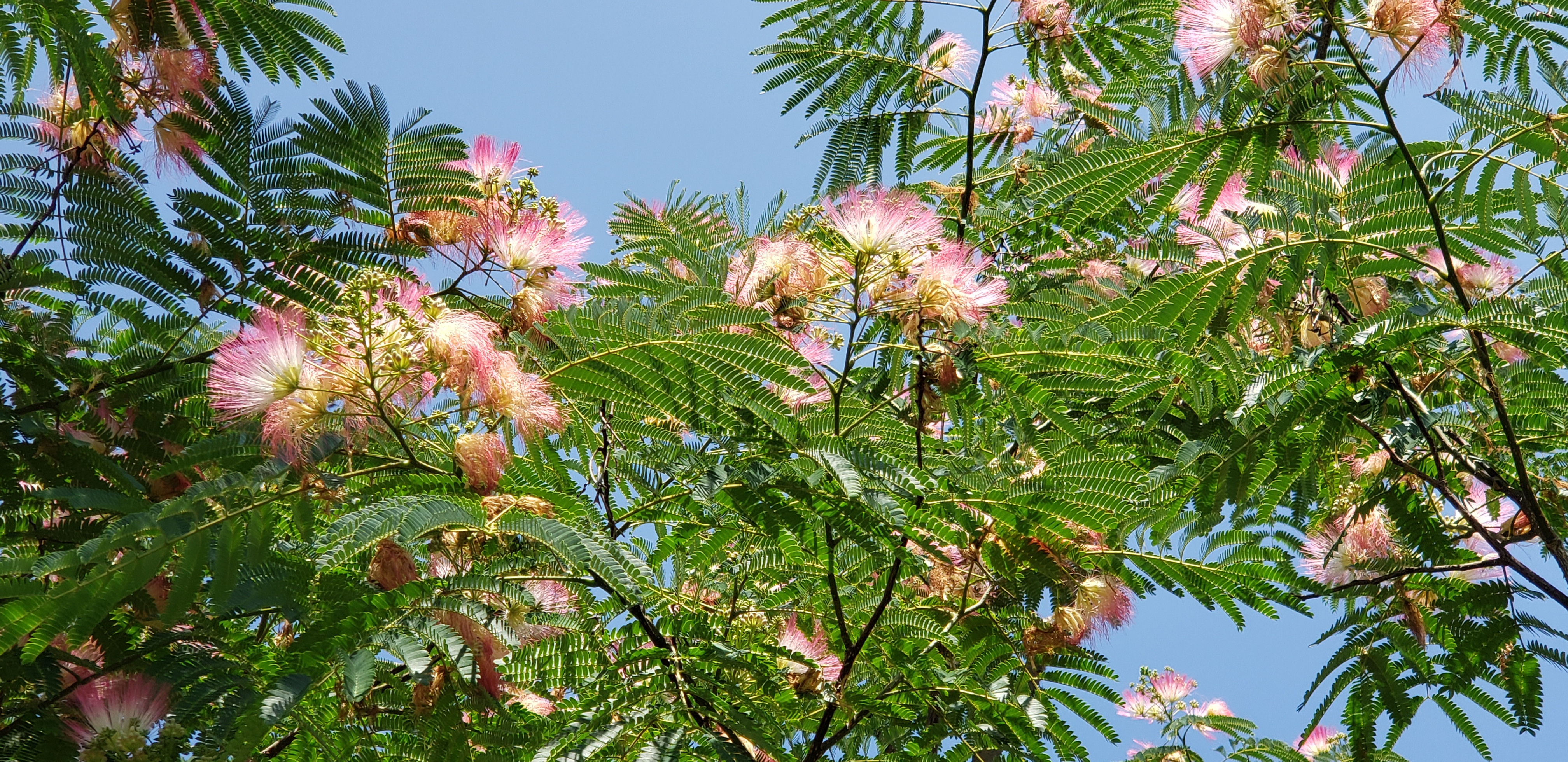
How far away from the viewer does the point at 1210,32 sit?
3.49 meters

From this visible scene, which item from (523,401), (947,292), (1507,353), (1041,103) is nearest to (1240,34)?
(947,292)

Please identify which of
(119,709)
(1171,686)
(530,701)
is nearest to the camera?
(119,709)

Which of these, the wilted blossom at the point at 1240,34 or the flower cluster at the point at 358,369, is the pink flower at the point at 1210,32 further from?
the flower cluster at the point at 358,369

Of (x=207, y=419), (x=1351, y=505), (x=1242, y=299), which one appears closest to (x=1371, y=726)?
(x=1351, y=505)

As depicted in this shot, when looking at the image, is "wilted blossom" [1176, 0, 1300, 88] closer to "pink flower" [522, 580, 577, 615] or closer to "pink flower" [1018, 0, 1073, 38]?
"pink flower" [1018, 0, 1073, 38]

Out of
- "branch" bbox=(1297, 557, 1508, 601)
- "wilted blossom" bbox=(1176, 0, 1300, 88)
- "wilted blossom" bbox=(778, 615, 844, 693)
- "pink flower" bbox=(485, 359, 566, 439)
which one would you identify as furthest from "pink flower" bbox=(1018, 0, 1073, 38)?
"pink flower" bbox=(485, 359, 566, 439)

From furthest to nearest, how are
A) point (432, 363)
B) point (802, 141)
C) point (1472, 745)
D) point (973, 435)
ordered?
point (802, 141), point (1472, 745), point (973, 435), point (432, 363)

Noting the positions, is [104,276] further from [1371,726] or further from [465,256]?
[1371,726]

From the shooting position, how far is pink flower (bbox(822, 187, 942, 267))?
2955 mm

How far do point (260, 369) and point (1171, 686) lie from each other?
4.96m

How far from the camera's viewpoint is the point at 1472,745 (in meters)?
4.16

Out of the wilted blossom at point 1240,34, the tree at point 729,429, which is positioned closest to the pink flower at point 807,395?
the tree at point 729,429

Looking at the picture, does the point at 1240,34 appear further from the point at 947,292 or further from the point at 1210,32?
the point at 947,292

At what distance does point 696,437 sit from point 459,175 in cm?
108
